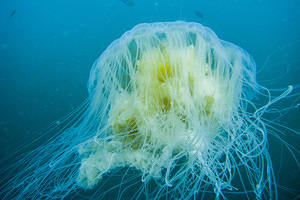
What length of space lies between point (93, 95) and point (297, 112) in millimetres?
10580

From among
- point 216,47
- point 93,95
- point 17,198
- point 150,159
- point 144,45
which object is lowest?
point 17,198

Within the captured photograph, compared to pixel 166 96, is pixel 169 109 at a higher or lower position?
lower

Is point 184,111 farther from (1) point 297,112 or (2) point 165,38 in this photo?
(1) point 297,112

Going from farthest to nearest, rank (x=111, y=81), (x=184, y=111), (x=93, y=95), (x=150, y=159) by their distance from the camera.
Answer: (x=93, y=95)
(x=111, y=81)
(x=150, y=159)
(x=184, y=111)

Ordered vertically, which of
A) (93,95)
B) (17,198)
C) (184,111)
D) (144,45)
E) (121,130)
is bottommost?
(17,198)

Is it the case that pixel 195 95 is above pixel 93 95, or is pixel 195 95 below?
above

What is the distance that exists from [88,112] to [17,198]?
1776mm

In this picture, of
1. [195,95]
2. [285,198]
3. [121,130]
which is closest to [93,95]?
[121,130]

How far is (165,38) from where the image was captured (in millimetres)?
3361

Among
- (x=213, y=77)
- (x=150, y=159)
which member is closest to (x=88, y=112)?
(x=150, y=159)

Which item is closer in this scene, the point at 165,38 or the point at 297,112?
the point at 165,38

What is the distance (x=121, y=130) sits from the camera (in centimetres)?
337

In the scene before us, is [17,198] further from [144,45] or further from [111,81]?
[144,45]

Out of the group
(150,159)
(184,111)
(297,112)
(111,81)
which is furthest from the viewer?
(297,112)
